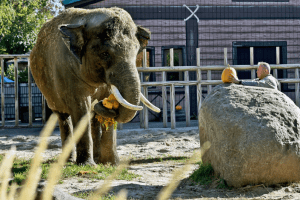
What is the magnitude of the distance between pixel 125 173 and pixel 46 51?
2.31 meters

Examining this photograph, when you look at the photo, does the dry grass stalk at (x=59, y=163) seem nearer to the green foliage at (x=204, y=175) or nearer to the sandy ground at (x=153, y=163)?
the sandy ground at (x=153, y=163)

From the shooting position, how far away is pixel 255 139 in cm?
411

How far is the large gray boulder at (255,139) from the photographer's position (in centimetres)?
410

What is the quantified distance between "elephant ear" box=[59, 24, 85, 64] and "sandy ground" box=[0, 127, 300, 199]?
1.64 metres

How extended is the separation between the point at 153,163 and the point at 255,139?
2385 millimetres

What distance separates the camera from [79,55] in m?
4.98

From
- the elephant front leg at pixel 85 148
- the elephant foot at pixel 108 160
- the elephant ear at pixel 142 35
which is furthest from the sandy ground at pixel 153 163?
the elephant ear at pixel 142 35

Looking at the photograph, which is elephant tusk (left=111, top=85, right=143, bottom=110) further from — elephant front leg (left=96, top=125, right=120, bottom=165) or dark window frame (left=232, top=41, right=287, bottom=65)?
dark window frame (left=232, top=41, right=287, bottom=65)

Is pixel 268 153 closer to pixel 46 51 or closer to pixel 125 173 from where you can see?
pixel 125 173

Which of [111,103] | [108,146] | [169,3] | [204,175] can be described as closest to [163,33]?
[169,3]

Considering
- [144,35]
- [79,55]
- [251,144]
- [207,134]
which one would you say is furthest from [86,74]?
[251,144]

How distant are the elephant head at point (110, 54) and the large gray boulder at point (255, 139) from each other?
2.86ft

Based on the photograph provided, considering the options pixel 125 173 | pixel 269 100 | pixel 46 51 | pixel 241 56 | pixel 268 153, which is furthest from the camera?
pixel 241 56

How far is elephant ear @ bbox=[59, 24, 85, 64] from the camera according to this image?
16.2 feet
